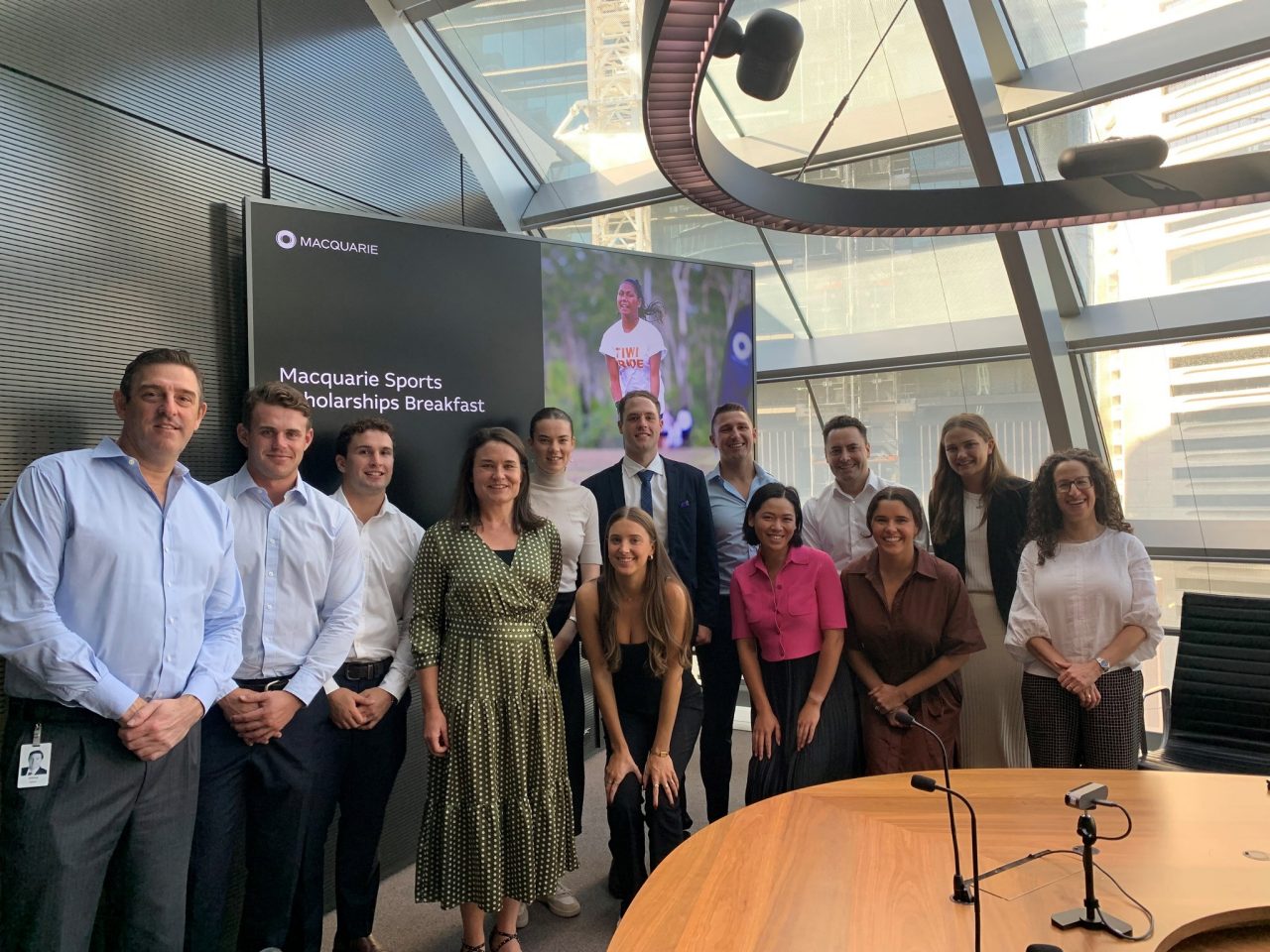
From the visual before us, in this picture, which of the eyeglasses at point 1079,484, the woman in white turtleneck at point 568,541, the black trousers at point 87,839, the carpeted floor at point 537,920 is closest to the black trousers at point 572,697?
the woman in white turtleneck at point 568,541

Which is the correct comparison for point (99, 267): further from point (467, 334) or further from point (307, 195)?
point (467, 334)

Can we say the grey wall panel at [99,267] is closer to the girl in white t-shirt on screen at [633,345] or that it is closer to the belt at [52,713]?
the belt at [52,713]

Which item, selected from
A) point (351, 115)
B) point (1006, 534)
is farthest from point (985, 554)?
point (351, 115)

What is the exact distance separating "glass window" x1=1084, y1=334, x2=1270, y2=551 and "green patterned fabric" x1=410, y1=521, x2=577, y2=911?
14.1 ft

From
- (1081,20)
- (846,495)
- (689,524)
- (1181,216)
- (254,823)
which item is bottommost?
(254,823)

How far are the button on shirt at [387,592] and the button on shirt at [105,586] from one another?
628 millimetres

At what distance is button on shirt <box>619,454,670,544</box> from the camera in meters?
4.07

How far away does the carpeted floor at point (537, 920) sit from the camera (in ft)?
10.6

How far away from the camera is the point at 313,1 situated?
398 centimetres

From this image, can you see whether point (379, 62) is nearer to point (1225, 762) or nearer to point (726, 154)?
point (726, 154)

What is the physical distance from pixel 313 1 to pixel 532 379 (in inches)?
77.3

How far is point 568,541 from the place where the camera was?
3.77 metres

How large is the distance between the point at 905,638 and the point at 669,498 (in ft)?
4.08

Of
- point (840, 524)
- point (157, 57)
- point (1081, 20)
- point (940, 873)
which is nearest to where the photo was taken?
point (940, 873)
